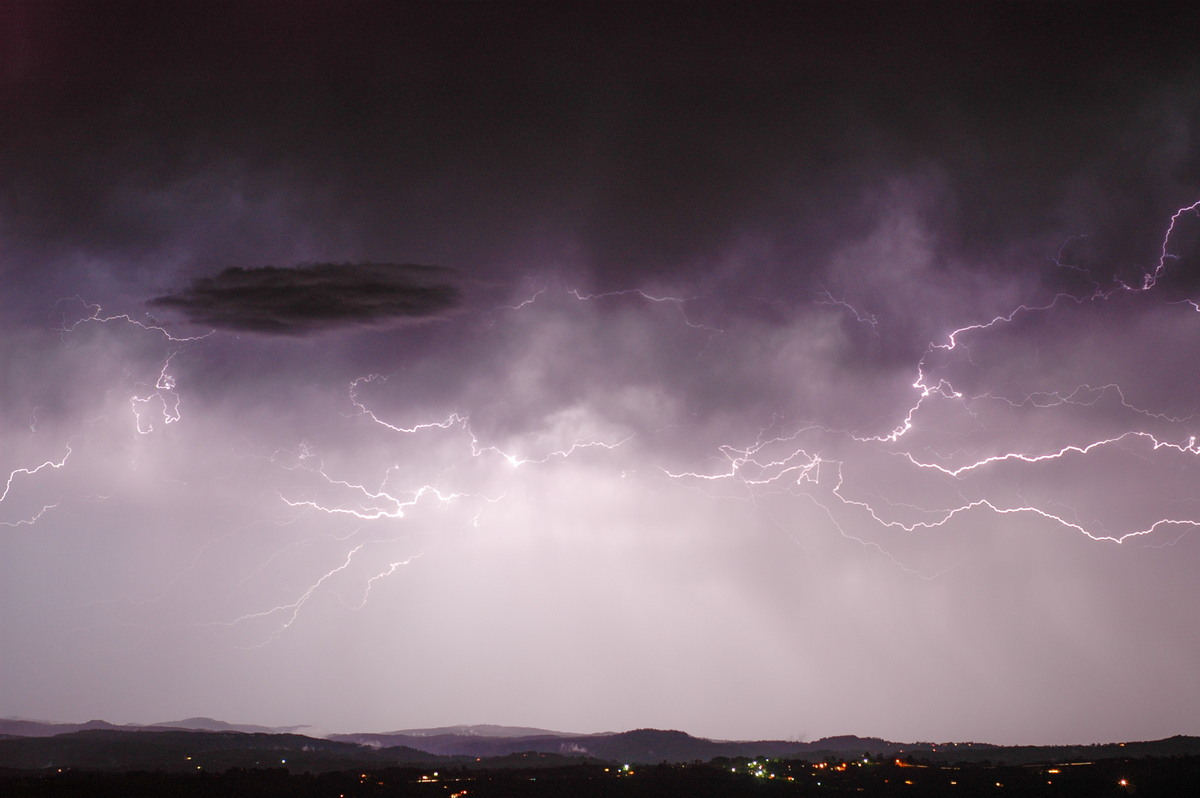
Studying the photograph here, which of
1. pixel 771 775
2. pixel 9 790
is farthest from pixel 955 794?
pixel 9 790

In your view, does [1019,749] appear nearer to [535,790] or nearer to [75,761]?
[535,790]

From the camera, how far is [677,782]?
4319cm

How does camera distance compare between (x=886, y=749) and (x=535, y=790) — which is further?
(x=886, y=749)

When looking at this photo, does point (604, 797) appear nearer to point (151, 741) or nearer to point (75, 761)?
point (75, 761)

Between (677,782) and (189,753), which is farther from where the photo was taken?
(189,753)

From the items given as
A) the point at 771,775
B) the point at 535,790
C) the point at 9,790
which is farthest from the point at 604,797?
the point at 9,790

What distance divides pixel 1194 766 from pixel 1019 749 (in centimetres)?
2433

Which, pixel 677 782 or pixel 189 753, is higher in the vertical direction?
pixel 677 782

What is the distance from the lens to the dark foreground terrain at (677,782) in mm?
38062

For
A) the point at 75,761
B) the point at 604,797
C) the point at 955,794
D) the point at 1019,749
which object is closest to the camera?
the point at 955,794

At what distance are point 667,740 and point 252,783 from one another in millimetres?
41005

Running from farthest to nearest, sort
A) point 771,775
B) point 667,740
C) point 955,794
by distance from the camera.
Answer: point 667,740
point 771,775
point 955,794

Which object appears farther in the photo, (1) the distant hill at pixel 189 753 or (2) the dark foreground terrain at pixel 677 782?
(1) the distant hill at pixel 189 753

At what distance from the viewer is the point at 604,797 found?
40375 mm
